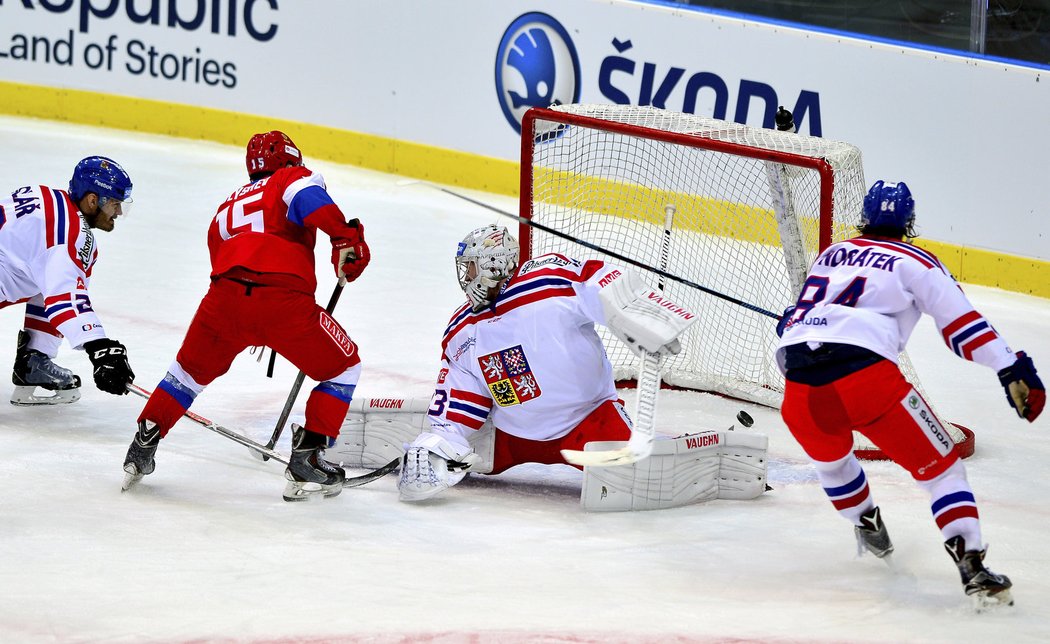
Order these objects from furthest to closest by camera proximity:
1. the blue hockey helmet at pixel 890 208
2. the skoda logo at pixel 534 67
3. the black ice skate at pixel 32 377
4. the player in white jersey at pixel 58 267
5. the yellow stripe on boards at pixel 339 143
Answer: the skoda logo at pixel 534 67
the yellow stripe on boards at pixel 339 143
the black ice skate at pixel 32 377
the player in white jersey at pixel 58 267
the blue hockey helmet at pixel 890 208

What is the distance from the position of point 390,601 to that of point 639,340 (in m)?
0.99

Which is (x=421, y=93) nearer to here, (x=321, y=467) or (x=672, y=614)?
(x=321, y=467)

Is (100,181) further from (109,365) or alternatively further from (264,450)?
(264,450)

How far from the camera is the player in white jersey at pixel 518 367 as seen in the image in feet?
12.9

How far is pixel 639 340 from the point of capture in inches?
145

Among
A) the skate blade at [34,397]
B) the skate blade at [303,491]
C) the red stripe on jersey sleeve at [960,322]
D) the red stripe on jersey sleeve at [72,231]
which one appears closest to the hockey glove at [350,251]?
the skate blade at [303,491]

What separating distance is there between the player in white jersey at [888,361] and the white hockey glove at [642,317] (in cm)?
37

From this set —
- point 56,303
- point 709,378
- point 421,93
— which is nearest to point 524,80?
point 421,93

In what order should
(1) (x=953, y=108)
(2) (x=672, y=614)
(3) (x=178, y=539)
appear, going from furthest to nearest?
(1) (x=953, y=108) → (3) (x=178, y=539) → (2) (x=672, y=614)

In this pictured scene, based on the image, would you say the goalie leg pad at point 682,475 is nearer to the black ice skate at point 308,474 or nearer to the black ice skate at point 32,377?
the black ice skate at point 308,474

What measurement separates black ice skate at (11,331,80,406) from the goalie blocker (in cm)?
115

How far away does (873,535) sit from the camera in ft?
11.5

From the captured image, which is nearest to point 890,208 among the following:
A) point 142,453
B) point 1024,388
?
point 1024,388

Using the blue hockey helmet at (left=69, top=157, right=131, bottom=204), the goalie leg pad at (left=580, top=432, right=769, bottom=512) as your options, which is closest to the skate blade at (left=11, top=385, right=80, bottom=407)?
the blue hockey helmet at (left=69, top=157, right=131, bottom=204)
